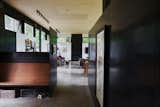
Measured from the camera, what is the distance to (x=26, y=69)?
6.11 m

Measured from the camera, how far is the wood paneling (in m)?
6.06

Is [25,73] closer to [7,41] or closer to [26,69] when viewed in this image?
[26,69]

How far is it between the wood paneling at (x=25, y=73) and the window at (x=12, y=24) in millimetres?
1815

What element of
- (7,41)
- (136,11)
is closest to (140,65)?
(136,11)

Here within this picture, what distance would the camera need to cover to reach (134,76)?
1.71m

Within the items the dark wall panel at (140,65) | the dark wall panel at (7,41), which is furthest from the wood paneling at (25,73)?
the dark wall panel at (140,65)

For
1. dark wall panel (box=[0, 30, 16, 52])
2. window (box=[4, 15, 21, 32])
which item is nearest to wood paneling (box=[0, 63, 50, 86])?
dark wall panel (box=[0, 30, 16, 52])

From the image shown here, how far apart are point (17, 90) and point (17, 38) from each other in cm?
315

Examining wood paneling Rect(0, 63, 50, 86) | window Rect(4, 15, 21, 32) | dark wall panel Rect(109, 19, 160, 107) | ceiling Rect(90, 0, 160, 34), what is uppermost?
window Rect(4, 15, 21, 32)

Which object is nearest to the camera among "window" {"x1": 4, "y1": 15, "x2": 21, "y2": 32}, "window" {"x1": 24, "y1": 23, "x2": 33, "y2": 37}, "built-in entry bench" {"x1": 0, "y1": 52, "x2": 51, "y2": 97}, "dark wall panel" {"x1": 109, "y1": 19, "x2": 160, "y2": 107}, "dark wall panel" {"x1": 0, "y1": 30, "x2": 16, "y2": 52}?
"dark wall panel" {"x1": 109, "y1": 19, "x2": 160, "y2": 107}

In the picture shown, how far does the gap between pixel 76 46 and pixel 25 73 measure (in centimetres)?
1450

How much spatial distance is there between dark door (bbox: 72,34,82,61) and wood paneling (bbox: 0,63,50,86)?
14392 millimetres

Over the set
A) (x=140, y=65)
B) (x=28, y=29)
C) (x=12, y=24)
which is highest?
(x=28, y=29)

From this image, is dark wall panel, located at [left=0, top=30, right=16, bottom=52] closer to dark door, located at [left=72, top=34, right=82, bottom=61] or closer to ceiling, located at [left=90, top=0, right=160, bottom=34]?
ceiling, located at [left=90, top=0, right=160, bottom=34]
